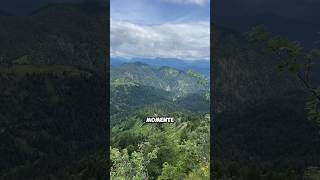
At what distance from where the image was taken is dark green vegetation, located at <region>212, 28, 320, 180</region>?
13891 millimetres

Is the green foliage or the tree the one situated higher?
the tree

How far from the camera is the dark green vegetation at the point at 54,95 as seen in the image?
532 inches

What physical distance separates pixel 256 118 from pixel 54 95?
21.0 feet

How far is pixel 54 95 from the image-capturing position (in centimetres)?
1456

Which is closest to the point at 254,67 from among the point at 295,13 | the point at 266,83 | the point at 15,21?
the point at 266,83

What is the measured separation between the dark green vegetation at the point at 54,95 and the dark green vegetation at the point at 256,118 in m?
3.40

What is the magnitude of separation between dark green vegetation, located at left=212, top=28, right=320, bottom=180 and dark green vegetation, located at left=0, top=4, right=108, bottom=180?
3.40 m

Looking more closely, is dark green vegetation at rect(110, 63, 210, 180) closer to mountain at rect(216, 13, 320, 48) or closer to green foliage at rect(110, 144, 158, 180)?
green foliage at rect(110, 144, 158, 180)

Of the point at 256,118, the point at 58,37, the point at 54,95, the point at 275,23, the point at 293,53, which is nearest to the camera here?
the point at 293,53

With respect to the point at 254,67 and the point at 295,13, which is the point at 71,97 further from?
the point at 295,13

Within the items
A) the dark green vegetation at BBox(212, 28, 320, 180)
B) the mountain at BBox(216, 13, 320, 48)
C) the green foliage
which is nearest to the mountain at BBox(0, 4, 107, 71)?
the green foliage

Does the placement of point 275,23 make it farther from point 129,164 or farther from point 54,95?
point 129,164

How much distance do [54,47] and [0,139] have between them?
2.96 meters

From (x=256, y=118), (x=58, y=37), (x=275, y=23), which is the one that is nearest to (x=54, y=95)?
(x=58, y=37)
